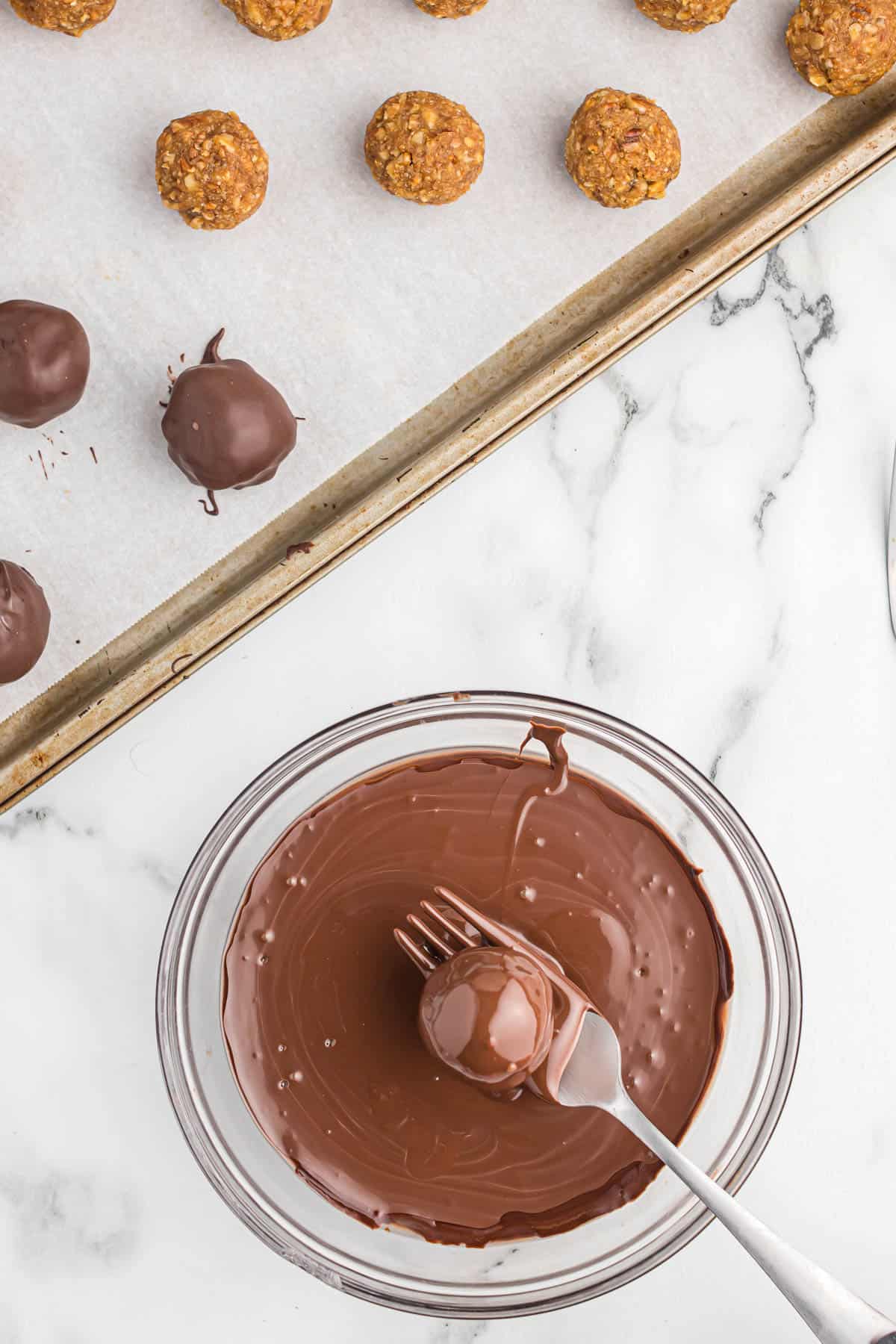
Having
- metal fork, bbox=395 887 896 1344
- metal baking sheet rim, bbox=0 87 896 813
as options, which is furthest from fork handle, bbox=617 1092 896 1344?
metal baking sheet rim, bbox=0 87 896 813

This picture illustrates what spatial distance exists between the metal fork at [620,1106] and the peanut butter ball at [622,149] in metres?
0.93

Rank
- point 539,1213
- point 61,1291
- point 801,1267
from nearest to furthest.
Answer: point 801,1267, point 539,1213, point 61,1291

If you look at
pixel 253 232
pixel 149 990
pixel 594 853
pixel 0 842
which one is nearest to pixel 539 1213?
pixel 594 853

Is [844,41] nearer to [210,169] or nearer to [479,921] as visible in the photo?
[210,169]

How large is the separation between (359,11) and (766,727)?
1115 mm

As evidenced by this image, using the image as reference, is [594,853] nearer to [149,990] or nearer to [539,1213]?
[539,1213]

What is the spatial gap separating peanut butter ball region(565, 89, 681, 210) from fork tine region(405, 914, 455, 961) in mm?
955

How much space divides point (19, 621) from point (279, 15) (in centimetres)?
83

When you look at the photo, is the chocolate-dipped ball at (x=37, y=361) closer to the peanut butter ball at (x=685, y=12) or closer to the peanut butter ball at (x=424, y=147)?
the peanut butter ball at (x=424, y=147)

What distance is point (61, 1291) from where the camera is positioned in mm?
1706

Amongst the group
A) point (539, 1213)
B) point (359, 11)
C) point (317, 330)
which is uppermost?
point (359, 11)

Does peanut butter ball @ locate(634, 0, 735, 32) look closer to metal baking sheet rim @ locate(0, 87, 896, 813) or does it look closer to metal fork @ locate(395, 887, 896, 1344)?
metal baking sheet rim @ locate(0, 87, 896, 813)

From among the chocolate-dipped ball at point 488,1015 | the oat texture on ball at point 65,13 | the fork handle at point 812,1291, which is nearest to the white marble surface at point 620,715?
the fork handle at point 812,1291

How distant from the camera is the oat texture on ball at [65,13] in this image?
1.61m
